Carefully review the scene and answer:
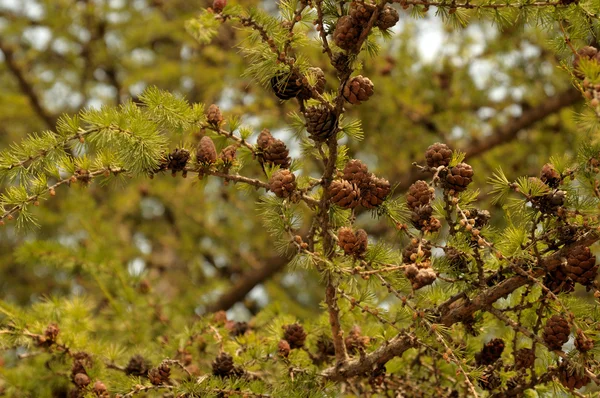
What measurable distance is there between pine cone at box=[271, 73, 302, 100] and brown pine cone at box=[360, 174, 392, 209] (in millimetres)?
275

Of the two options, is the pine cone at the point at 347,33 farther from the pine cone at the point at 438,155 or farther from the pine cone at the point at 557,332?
the pine cone at the point at 557,332

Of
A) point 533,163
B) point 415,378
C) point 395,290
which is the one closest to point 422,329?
point 395,290

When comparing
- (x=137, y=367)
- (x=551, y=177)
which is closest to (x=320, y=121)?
(x=551, y=177)

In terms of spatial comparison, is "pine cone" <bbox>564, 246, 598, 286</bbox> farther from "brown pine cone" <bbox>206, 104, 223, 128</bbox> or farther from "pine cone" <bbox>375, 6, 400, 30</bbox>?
"brown pine cone" <bbox>206, 104, 223, 128</bbox>

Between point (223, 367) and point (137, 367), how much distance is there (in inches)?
14.2

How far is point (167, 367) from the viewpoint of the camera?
177cm

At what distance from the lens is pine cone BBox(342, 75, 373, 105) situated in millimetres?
1459

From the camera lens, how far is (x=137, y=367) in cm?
206

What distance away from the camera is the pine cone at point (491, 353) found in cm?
179

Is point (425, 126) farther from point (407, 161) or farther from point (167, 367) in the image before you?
point (167, 367)

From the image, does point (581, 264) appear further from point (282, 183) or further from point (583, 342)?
point (282, 183)

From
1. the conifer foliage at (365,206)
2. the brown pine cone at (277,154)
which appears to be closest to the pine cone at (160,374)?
the conifer foliage at (365,206)

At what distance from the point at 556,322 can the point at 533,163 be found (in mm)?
3057

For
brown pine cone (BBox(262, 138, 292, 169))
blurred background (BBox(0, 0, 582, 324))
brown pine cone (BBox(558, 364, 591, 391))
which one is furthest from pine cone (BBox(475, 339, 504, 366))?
blurred background (BBox(0, 0, 582, 324))
